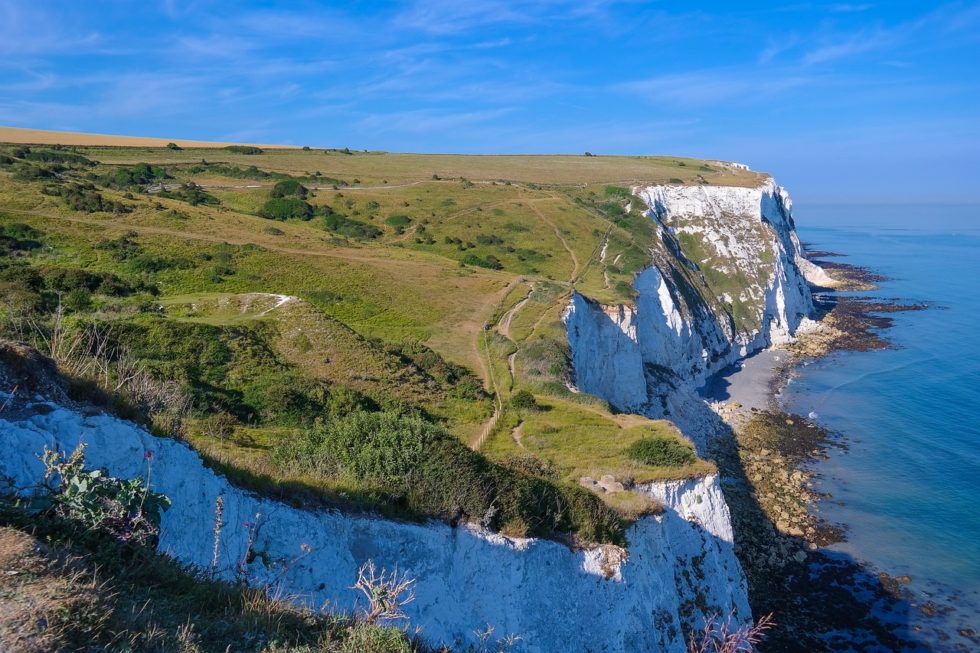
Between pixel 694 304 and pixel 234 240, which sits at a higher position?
pixel 234 240

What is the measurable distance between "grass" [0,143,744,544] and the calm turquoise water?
17.6 meters

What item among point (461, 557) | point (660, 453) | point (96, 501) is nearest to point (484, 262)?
point (660, 453)

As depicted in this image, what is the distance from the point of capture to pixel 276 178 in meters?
81.1

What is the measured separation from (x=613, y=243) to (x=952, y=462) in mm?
38930

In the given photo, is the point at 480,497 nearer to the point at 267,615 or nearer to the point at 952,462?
the point at 267,615

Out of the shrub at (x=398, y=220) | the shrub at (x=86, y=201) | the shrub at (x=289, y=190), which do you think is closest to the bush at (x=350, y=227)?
the shrub at (x=398, y=220)

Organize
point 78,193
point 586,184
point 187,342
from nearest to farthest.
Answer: point 187,342 → point 78,193 → point 586,184

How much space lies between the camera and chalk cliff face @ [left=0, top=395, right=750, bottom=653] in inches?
336

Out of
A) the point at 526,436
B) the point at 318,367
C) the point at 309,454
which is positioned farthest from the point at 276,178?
the point at 309,454

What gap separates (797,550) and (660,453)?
1582cm

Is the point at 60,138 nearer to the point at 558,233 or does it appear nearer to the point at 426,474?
the point at 558,233

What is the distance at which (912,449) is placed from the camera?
1754 inches

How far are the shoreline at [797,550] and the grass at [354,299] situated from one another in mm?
10982

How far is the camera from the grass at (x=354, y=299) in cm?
2153
